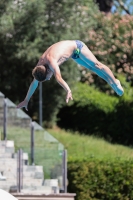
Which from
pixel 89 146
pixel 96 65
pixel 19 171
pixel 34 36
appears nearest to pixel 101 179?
pixel 19 171

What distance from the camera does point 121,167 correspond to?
19422 millimetres

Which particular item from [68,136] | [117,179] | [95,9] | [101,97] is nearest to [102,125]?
[101,97]

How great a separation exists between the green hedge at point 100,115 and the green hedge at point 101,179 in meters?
7.82

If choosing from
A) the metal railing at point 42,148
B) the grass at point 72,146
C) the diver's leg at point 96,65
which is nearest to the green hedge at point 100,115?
the grass at point 72,146

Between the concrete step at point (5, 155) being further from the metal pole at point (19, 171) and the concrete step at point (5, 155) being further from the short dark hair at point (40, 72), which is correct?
the short dark hair at point (40, 72)

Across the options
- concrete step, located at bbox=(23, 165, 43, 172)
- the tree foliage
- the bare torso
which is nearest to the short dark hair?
the bare torso

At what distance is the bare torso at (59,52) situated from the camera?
10766mm

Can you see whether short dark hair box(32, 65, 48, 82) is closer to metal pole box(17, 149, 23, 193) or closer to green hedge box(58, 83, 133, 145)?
metal pole box(17, 149, 23, 193)

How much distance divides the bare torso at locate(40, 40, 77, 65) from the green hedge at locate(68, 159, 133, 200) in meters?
8.59

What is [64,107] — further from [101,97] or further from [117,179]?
[117,179]

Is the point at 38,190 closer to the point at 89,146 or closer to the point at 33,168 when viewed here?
the point at 33,168

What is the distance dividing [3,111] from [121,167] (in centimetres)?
299

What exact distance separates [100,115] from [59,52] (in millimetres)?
17594

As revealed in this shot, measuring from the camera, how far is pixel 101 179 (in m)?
19.4
